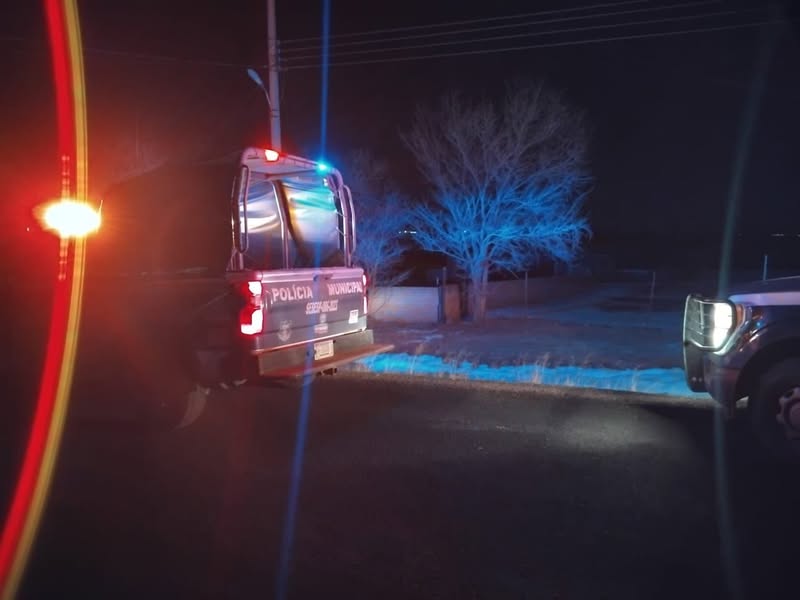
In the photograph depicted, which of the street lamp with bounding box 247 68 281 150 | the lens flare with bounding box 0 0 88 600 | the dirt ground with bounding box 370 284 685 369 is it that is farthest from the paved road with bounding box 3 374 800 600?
the street lamp with bounding box 247 68 281 150

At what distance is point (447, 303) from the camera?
696 inches

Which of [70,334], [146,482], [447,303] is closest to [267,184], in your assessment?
[70,334]

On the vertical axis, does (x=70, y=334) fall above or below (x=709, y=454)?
above

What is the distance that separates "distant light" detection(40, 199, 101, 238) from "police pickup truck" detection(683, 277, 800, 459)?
22.2ft

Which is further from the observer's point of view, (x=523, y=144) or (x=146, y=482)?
(x=523, y=144)

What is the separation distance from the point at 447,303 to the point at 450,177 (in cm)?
324

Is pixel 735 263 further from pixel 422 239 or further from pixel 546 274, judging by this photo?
pixel 422 239

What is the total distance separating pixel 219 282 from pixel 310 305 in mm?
1156

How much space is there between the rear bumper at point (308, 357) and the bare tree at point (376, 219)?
8.72m

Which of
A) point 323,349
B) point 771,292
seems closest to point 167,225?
point 323,349

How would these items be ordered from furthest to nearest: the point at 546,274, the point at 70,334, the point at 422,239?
1. the point at 546,274
2. the point at 422,239
3. the point at 70,334

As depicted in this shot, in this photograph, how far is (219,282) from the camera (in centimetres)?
643

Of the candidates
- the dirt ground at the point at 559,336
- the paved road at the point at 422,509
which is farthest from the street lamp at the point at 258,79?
the paved road at the point at 422,509

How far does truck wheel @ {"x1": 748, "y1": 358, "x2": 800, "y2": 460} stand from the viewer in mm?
5887
